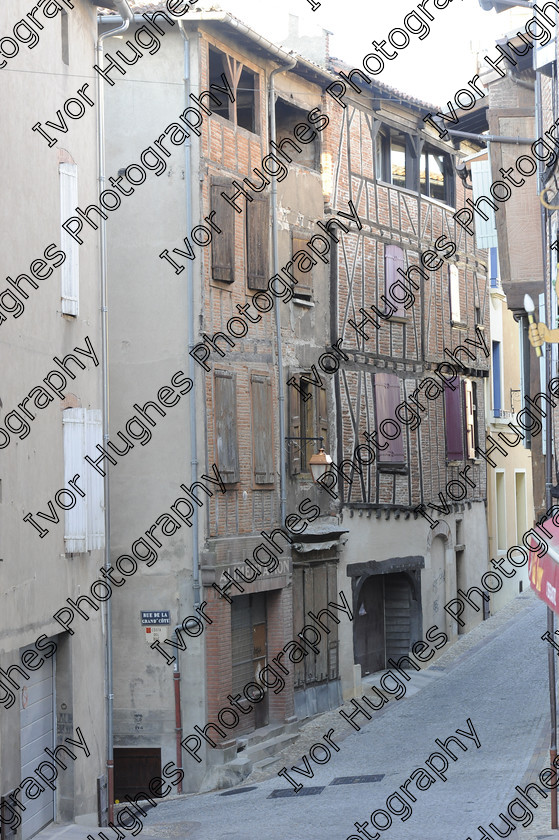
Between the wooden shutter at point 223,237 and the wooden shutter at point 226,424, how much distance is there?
161 centimetres

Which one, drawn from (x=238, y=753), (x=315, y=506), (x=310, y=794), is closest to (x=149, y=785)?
(x=238, y=753)

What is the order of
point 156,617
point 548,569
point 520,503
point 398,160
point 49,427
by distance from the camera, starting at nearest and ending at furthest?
point 548,569 → point 49,427 → point 156,617 → point 398,160 → point 520,503

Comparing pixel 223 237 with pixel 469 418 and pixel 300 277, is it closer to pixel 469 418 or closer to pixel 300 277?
pixel 300 277

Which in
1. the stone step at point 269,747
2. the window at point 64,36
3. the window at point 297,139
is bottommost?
the stone step at point 269,747

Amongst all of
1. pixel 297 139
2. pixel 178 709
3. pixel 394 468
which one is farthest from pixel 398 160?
pixel 178 709

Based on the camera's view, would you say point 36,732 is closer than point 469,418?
Yes

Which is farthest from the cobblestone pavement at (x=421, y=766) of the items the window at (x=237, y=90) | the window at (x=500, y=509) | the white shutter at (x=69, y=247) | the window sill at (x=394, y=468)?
the window at (x=237, y=90)

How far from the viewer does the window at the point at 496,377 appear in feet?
103

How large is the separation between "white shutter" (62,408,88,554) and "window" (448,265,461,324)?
14.9 metres

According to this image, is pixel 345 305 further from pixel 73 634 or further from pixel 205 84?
pixel 73 634

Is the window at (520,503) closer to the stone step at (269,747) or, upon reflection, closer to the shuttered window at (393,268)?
the shuttered window at (393,268)

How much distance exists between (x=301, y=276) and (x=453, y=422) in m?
7.17

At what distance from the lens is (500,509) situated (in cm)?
3244

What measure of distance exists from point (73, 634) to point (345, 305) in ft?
35.6
